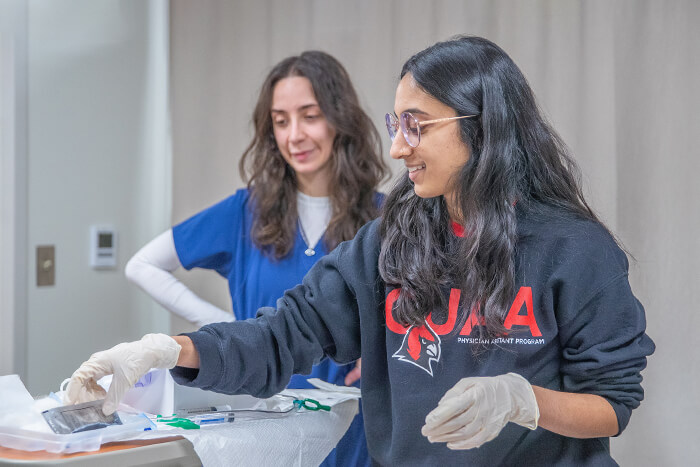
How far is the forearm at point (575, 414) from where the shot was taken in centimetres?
109

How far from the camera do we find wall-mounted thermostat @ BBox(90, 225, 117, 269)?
250cm

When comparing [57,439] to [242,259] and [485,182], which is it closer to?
[485,182]

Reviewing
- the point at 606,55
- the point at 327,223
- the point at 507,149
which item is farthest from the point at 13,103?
A: the point at 606,55

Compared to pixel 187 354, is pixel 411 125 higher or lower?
higher

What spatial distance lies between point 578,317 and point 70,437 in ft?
2.64

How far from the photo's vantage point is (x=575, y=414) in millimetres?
1106

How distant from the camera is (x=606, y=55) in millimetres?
2121

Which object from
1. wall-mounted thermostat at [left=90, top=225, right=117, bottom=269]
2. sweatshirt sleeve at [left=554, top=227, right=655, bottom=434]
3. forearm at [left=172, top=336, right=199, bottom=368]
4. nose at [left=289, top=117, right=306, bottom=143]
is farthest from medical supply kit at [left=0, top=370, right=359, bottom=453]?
wall-mounted thermostat at [left=90, top=225, right=117, bottom=269]

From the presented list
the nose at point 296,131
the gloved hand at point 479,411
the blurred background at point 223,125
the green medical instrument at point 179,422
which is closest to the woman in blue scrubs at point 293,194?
the nose at point 296,131

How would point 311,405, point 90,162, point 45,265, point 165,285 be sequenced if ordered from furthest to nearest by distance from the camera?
point 90,162 → point 45,265 → point 165,285 → point 311,405

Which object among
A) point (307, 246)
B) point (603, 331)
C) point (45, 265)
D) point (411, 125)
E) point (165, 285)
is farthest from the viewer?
point (45, 265)

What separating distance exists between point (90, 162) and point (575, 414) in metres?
1.95

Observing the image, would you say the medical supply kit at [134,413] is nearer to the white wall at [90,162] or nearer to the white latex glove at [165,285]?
the white latex glove at [165,285]

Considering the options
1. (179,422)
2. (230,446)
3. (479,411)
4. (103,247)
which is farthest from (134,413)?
(103,247)
